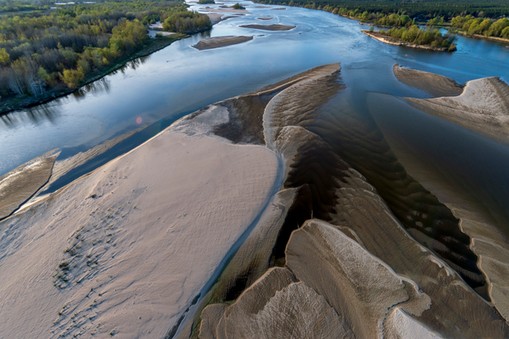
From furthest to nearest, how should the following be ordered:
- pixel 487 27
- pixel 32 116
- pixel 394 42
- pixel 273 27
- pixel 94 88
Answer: pixel 273 27 < pixel 487 27 < pixel 394 42 < pixel 94 88 < pixel 32 116

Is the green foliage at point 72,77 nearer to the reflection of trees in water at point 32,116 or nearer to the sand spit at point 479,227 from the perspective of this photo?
the reflection of trees in water at point 32,116

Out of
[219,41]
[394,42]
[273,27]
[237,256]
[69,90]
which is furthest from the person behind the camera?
[273,27]

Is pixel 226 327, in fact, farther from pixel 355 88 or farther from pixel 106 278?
pixel 355 88

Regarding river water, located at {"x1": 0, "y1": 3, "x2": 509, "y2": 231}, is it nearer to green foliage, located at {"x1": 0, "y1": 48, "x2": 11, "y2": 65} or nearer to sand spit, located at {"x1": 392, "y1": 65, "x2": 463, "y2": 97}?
sand spit, located at {"x1": 392, "y1": 65, "x2": 463, "y2": 97}

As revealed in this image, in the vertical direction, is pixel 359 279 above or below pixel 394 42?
below

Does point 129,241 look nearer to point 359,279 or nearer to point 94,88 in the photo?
point 359,279

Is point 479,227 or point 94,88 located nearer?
point 479,227

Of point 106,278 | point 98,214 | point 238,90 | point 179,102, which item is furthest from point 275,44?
point 106,278

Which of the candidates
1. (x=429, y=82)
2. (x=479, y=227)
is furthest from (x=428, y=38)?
(x=479, y=227)
